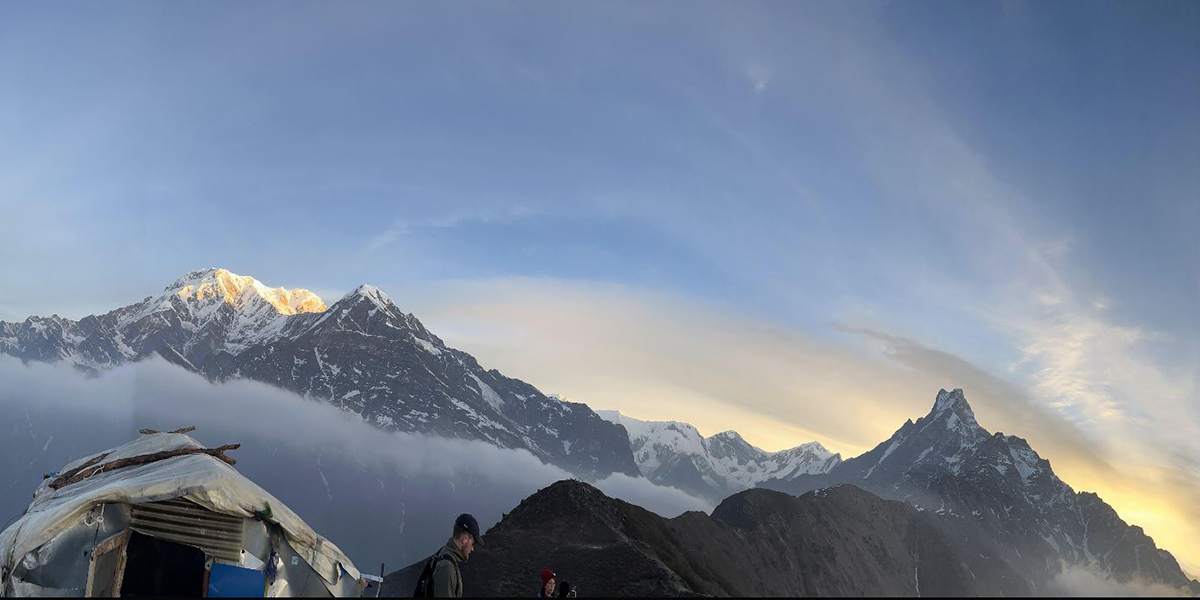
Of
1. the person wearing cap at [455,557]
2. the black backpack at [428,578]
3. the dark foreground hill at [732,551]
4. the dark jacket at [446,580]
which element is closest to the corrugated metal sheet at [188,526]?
the person wearing cap at [455,557]

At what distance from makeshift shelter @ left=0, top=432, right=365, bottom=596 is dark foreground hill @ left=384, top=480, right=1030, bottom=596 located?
25.2 meters

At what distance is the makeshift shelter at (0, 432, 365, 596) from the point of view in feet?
52.2

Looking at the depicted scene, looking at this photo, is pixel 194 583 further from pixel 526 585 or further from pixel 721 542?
pixel 721 542

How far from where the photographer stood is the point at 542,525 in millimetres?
57625

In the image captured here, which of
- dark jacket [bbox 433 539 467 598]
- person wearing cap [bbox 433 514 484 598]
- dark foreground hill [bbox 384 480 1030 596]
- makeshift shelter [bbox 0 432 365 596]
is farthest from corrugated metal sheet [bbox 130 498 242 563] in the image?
dark foreground hill [bbox 384 480 1030 596]

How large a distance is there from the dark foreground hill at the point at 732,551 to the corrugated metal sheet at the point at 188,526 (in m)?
26.7

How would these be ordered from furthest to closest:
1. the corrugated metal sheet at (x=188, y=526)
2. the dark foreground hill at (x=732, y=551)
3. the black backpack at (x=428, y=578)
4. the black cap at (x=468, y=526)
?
the dark foreground hill at (x=732, y=551)
the corrugated metal sheet at (x=188, y=526)
the black cap at (x=468, y=526)
the black backpack at (x=428, y=578)

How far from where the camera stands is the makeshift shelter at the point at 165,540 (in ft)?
52.2

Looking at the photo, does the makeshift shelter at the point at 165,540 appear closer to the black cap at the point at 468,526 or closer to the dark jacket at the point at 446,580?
the black cap at the point at 468,526

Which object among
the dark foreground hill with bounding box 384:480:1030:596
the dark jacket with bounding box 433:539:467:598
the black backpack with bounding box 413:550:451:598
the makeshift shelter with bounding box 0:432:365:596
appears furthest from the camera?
the dark foreground hill with bounding box 384:480:1030:596

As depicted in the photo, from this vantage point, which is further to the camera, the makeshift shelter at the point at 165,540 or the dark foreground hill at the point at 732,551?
the dark foreground hill at the point at 732,551

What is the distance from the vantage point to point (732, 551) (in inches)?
3410

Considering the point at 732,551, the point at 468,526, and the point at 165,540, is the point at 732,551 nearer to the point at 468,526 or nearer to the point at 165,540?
the point at 165,540

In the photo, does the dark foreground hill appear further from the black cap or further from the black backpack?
the black backpack
